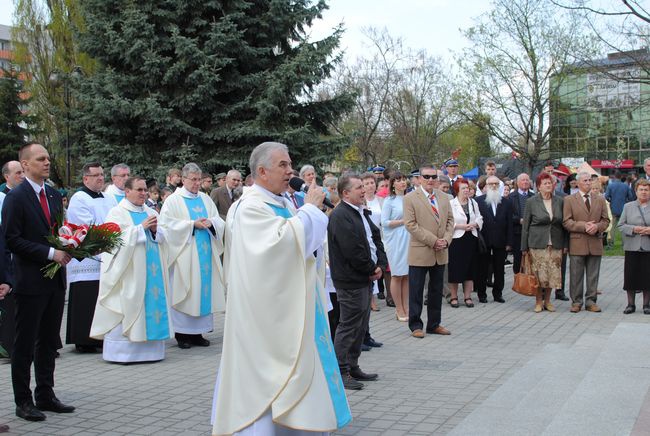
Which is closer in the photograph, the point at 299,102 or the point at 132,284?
the point at 132,284

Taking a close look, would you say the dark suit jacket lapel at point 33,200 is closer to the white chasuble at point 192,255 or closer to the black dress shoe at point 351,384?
the black dress shoe at point 351,384

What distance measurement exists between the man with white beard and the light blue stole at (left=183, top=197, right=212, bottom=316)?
203 inches

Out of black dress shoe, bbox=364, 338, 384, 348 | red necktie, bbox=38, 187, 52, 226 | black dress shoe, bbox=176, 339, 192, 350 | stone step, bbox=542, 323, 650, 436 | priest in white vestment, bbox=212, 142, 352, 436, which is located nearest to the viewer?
priest in white vestment, bbox=212, 142, 352, 436

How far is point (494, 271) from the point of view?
12.9 m

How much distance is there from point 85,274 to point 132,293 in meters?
1.10

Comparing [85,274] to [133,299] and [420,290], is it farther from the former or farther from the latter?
[420,290]

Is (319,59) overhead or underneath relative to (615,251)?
overhead

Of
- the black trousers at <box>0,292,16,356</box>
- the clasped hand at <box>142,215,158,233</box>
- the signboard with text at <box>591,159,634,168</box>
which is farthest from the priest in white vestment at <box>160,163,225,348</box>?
the signboard with text at <box>591,159,634,168</box>

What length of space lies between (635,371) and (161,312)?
5.08 metres

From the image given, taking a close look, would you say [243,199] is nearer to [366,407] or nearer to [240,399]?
[240,399]

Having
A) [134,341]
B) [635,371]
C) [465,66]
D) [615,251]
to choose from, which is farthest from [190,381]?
[465,66]

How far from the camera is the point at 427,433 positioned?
564 centimetres

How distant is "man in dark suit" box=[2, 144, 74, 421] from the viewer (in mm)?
6020

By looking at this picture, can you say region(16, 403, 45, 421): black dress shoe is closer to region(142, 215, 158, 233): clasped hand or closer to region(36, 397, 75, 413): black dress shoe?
region(36, 397, 75, 413): black dress shoe
